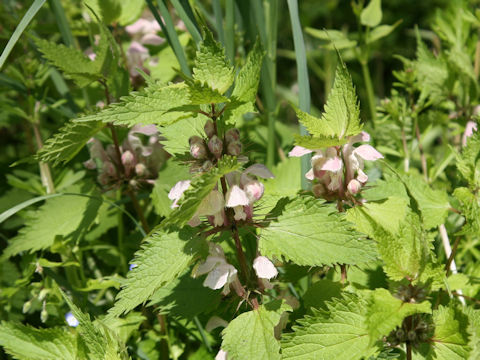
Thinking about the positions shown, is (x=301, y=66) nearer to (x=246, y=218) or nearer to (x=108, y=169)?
(x=246, y=218)

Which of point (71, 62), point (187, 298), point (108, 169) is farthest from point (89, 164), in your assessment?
point (187, 298)

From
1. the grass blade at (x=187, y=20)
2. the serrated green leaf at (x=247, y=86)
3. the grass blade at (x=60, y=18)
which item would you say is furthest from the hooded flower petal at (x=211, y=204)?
the grass blade at (x=60, y=18)

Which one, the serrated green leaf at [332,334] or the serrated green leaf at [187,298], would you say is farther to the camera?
the serrated green leaf at [187,298]

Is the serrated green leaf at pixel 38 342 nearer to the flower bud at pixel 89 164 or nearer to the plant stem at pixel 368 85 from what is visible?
the flower bud at pixel 89 164

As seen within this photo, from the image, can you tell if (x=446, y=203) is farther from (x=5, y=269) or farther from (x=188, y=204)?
(x=5, y=269)

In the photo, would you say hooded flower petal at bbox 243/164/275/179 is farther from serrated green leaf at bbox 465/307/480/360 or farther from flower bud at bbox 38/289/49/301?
flower bud at bbox 38/289/49/301

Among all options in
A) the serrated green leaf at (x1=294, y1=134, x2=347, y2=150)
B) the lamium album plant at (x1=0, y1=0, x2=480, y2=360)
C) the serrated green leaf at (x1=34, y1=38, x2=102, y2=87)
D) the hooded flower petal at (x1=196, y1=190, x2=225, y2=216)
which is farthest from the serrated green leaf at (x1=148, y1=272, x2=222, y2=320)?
the serrated green leaf at (x1=34, y1=38, x2=102, y2=87)
